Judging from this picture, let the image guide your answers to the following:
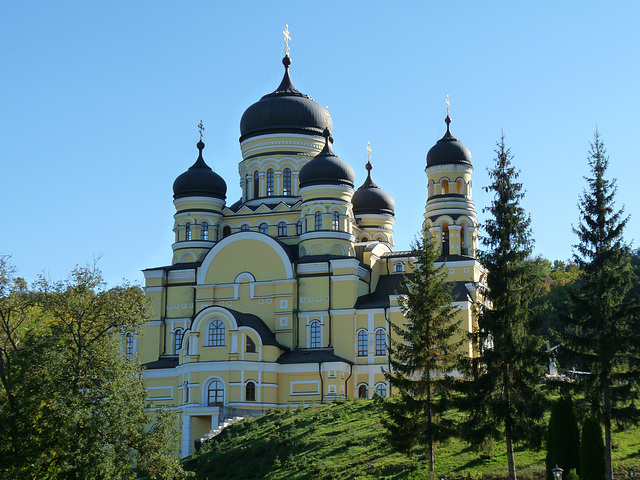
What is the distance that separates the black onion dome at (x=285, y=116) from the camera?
47.2 m

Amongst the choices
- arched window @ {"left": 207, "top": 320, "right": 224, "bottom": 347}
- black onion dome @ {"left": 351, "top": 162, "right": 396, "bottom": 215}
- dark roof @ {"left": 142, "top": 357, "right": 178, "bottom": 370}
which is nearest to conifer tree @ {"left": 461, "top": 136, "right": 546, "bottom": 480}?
arched window @ {"left": 207, "top": 320, "right": 224, "bottom": 347}

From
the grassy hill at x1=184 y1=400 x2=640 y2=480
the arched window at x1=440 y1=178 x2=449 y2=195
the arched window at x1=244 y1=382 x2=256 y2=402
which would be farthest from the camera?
the arched window at x1=440 y1=178 x2=449 y2=195

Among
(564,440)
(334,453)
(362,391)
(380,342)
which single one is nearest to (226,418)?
(362,391)

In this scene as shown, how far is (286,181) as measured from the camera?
154 ft

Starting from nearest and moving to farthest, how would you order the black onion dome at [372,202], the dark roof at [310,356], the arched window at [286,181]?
the dark roof at [310,356] < the arched window at [286,181] < the black onion dome at [372,202]

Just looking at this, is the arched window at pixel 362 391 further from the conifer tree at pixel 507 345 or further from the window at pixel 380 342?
the conifer tree at pixel 507 345

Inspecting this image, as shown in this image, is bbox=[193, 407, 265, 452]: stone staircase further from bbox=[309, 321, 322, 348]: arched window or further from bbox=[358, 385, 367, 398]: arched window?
bbox=[358, 385, 367, 398]: arched window

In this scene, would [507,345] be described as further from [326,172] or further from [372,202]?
[372,202]

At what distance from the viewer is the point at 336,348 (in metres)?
41.3

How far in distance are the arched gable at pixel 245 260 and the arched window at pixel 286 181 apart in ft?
15.2

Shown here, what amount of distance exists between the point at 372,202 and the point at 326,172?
22.2 feet

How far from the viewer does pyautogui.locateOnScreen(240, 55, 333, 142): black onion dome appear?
1857 inches

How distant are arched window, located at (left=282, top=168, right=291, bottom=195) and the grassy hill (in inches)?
565

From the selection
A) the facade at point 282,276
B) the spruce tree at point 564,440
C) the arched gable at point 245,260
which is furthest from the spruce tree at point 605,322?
the arched gable at point 245,260
